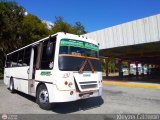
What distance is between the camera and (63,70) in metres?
7.66

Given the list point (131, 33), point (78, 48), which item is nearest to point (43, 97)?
point (78, 48)

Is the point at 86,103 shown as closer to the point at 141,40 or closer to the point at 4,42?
the point at 141,40

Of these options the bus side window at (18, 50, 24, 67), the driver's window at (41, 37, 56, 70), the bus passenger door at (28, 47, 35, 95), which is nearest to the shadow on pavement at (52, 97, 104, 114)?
the bus passenger door at (28, 47, 35, 95)

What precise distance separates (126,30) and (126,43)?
125cm

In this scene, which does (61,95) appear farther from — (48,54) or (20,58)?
(20,58)

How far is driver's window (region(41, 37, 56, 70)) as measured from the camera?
8.06 metres

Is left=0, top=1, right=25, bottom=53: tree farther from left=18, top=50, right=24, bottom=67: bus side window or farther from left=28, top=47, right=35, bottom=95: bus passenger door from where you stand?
left=28, top=47, right=35, bottom=95: bus passenger door

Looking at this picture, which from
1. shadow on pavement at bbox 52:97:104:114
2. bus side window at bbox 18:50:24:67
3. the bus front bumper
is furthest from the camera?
bus side window at bbox 18:50:24:67


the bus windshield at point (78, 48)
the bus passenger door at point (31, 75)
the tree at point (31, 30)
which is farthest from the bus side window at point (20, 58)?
the tree at point (31, 30)

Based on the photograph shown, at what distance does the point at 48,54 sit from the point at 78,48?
1261 millimetres

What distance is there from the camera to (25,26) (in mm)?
34969

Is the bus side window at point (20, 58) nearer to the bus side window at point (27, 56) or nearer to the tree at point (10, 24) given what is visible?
the bus side window at point (27, 56)

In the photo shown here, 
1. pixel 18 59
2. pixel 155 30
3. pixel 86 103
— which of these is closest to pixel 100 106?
pixel 86 103

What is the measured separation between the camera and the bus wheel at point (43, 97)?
830cm
